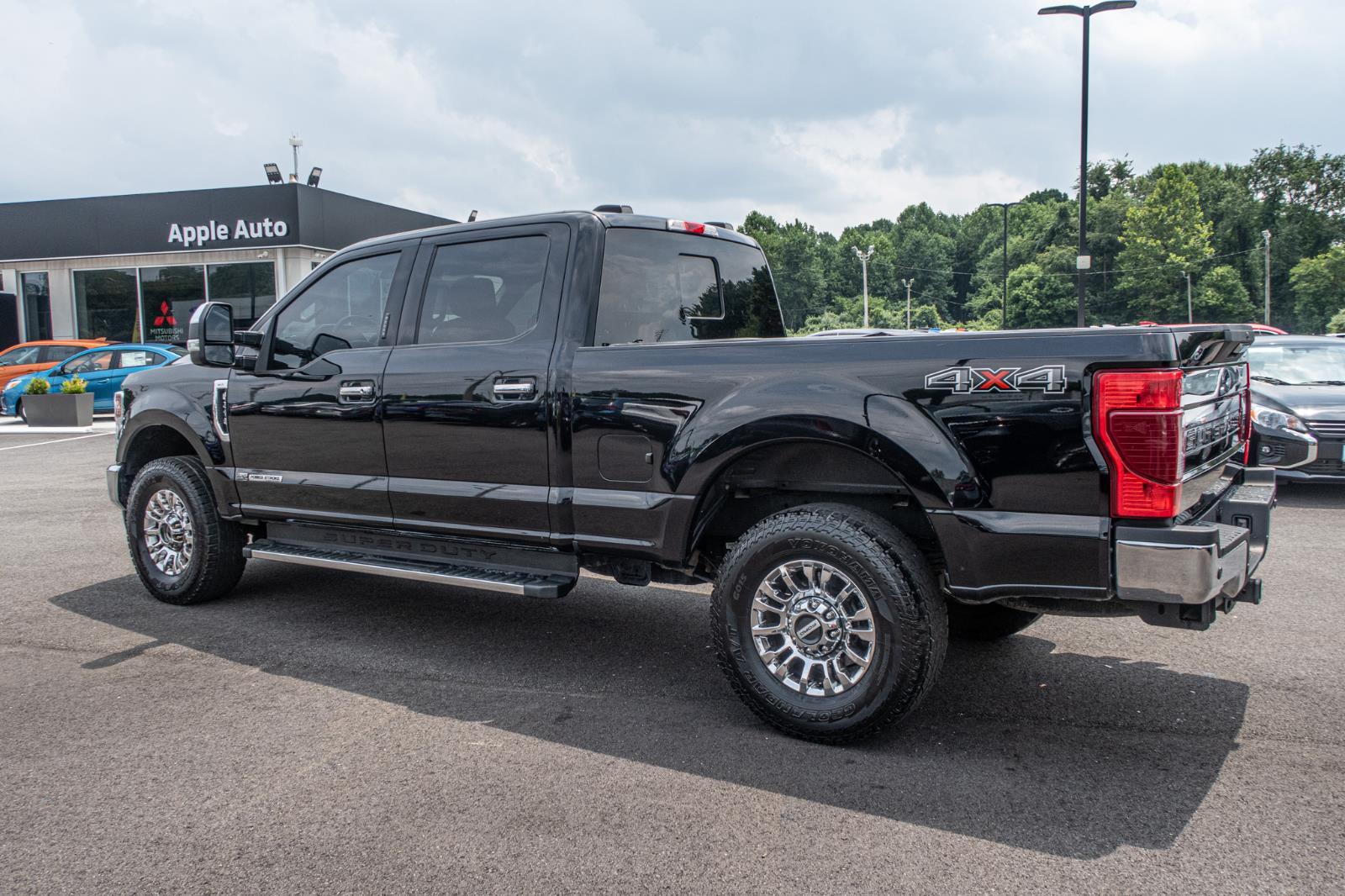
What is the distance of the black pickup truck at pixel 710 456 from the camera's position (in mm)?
3252

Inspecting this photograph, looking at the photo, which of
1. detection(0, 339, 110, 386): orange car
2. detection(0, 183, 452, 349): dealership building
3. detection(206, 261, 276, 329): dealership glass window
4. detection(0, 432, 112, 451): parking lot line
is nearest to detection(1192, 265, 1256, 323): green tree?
detection(0, 183, 452, 349): dealership building

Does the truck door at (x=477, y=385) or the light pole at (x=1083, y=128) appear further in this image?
the light pole at (x=1083, y=128)

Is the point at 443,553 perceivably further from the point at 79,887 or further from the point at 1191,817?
the point at 1191,817

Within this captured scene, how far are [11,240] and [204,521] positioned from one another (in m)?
27.4

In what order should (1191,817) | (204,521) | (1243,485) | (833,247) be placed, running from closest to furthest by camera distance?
(1191,817) → (1243,485) → (204,521) → (833,247)

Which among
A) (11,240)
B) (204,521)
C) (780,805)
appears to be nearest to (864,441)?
(780,805)

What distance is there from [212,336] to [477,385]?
6.05ft

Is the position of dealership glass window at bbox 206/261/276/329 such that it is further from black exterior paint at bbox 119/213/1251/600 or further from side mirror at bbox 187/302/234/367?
black exterior paint at bbox 119/213/1251/600

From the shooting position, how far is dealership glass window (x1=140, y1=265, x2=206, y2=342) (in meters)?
26.0

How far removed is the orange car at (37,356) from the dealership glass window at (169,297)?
432 centimetres

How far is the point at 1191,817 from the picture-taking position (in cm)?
309

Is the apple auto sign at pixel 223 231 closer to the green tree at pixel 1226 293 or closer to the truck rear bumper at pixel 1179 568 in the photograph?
the truck rear bumper at pixel 1179 568

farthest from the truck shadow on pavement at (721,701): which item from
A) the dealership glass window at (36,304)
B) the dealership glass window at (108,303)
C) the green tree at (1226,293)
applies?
the green tree at (1226,293)

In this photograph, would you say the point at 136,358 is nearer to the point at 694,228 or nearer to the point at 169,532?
the point at 169,532
